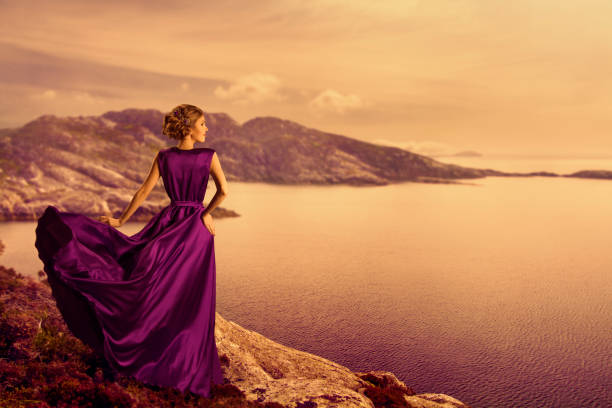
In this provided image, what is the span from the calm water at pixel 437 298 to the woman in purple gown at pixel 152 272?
553 inches

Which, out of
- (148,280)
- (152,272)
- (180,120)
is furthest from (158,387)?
(180,120)

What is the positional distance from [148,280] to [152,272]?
146 millimetres

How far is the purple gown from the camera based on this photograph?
7277 millimetres

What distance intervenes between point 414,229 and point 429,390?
6328cm

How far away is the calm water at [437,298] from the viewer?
→ 20750mm

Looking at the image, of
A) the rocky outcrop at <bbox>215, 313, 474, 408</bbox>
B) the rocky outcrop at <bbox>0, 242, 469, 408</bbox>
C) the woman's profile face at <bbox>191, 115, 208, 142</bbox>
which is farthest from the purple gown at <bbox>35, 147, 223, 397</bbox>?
the rocky outcrop at <bbox>215, 313, 474, 408</bbox>

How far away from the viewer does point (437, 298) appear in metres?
35.1

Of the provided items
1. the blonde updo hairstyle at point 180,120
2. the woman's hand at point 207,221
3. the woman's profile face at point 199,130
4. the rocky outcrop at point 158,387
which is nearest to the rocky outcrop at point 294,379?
the rocky outcrop at point 158,387

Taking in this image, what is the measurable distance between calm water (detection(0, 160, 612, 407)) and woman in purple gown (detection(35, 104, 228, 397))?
14037 millimetres

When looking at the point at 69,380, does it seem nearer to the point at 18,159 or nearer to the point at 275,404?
the point at 275,404

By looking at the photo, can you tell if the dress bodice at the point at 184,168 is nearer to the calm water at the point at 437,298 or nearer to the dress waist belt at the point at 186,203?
the dress waist belt at the point at 186,203

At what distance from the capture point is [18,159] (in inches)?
4048

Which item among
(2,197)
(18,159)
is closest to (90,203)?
(2,197)

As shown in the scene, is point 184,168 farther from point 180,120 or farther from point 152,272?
point 152,272
